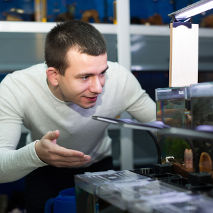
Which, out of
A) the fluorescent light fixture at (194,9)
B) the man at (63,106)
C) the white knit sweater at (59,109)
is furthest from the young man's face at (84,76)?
the fluorescent light fixture at (194,9)

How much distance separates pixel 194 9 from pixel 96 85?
0.40 m

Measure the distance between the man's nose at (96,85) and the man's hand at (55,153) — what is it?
0.30 metres

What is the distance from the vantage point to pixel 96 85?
1.20 meters

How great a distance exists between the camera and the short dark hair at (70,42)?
49.0 inches

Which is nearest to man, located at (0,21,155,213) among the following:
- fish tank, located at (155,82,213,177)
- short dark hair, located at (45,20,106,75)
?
short dark hair, located at (45,20,106,75)

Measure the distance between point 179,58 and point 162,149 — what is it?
288 mm

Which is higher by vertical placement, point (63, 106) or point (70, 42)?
point (70, 42)

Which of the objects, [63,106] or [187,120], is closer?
[187,120]

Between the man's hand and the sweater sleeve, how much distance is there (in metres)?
0.06

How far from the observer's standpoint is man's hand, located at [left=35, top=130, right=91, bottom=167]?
36.1 inches

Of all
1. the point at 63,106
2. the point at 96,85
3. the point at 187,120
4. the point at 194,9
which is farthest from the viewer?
the point at 63,106

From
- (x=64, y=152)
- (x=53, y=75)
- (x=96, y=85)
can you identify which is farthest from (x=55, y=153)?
(x=53, y=75)

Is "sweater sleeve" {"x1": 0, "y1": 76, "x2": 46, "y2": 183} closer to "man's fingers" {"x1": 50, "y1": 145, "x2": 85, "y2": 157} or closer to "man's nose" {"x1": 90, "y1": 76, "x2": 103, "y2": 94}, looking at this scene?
"man's fingers" {"x1": 50, "y1": 145, "x2": 85, "y2": 157}

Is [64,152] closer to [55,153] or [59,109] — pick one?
[55,153]
